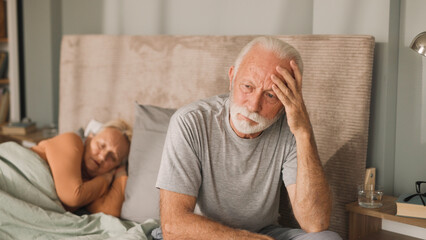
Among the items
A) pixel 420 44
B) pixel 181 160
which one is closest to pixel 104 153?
pixel 181 160

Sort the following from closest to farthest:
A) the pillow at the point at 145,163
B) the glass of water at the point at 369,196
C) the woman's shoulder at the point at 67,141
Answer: the glass of water at the point at 369,196, the pillow at the point at 145,163, the woman's shoulder at the point at 67,141

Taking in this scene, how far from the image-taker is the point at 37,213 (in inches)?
78.1

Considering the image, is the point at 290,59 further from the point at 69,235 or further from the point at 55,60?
the point at 55,60

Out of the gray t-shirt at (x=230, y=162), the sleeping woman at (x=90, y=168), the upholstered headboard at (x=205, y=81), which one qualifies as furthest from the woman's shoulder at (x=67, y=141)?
the gray t-shirt at (x=230, y=162)

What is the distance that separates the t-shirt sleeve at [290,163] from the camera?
1.73m

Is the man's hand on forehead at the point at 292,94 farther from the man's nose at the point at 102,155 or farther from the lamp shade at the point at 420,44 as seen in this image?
the man's nose at the point at 102,155

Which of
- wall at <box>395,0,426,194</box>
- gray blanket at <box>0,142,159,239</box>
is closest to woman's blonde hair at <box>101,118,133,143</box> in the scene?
gray blanket at <box>0,142,159,239</box>

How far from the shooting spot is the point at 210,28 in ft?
8.50

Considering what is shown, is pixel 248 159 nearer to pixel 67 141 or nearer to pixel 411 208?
pixel 411 208

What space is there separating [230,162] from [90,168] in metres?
0.91

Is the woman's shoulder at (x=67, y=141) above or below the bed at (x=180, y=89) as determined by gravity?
below

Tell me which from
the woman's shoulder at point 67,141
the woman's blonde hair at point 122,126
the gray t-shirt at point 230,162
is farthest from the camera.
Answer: the woman's blonde hair at point 122,126

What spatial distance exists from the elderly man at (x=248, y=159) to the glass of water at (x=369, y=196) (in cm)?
21

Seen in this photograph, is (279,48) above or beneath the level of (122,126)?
above
